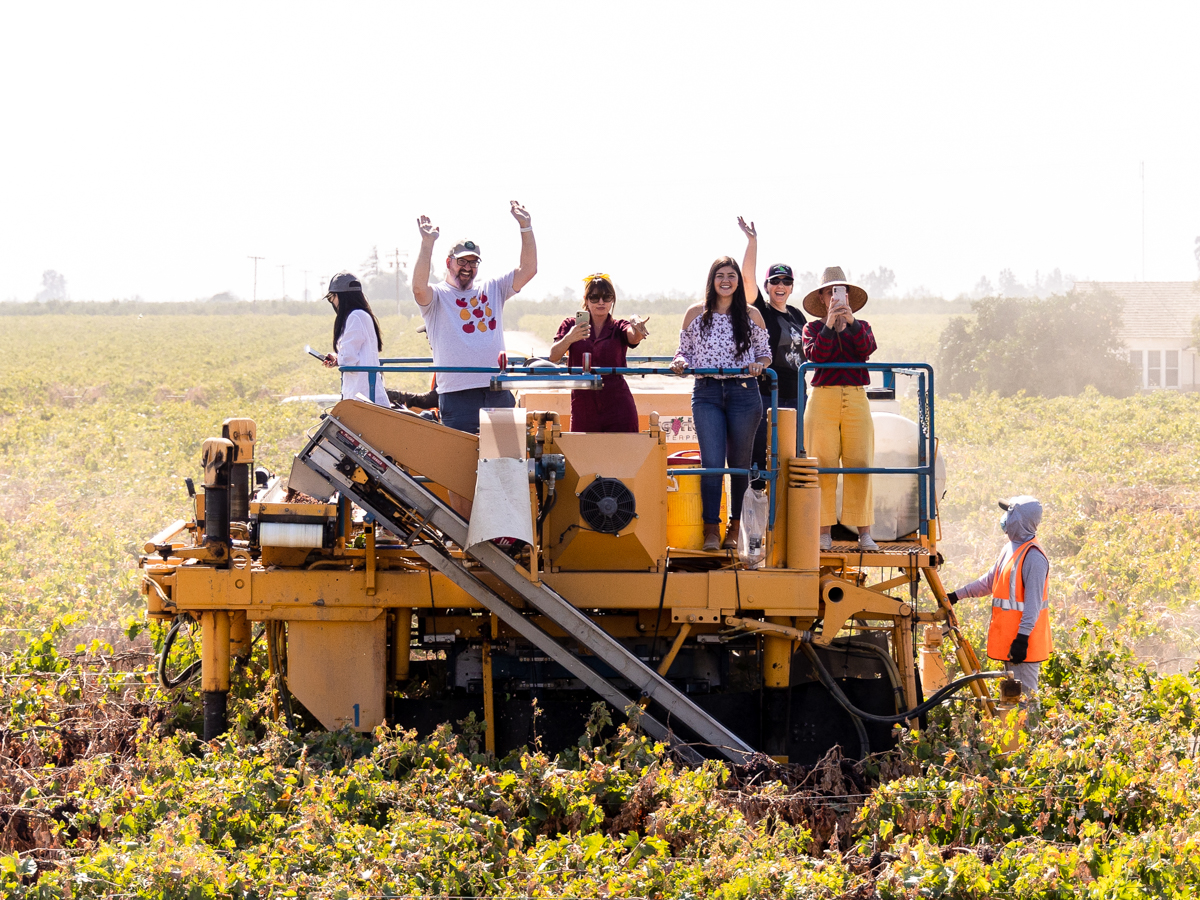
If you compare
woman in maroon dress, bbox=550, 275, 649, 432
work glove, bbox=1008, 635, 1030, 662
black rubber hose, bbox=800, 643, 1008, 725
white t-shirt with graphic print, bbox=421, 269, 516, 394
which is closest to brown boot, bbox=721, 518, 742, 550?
black rubber hose, bbox=800, 643, 1008, 725

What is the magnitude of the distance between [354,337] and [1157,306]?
191 ft

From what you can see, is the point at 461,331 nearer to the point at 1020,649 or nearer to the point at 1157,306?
the point at 1020,649

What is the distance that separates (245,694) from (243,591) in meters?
0.99

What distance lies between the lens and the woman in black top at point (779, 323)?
761cm

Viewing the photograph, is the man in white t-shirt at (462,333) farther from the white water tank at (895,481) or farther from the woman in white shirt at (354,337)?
the white water tank at (895,481)

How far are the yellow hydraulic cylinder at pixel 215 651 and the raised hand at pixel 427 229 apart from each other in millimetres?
2388

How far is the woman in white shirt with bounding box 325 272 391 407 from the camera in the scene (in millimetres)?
7383

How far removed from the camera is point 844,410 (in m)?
7.25

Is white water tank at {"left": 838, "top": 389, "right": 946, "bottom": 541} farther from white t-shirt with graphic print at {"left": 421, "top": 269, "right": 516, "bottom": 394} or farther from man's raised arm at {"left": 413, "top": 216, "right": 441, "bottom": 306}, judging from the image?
man's raised arm at {"left": 413, "top": 216, "right": 441, "bottom": 306}

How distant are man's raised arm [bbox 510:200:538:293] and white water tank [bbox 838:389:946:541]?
2.25 m

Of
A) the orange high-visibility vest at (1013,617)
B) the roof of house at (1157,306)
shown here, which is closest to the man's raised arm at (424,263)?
the orange high-visibility vest at (1013,617)

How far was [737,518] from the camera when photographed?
733cm

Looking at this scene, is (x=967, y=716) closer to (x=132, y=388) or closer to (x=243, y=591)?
(x=243, y=591)

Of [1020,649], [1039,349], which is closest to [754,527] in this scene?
[1020,649]
